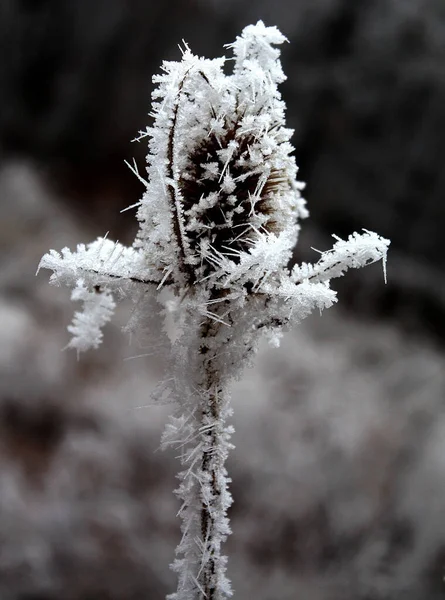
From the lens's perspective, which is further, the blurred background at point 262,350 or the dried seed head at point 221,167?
the blurred background at point 262,350

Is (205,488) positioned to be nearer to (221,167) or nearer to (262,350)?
(221,167)

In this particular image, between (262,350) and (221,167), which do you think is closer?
(221,167)

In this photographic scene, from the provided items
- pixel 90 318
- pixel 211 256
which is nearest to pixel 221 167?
pixel 211 256

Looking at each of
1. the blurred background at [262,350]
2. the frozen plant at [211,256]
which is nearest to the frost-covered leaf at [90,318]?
the frozen plant at [211,256]

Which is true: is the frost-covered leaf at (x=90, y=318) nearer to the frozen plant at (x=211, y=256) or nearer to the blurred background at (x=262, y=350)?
the frozen plant at (x=211, y=256)

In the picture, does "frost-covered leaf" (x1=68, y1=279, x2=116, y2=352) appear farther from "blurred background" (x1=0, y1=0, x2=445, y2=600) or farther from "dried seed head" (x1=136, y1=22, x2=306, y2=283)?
"blurred background" (x1=0, y1=0, x2=445, y2=600)

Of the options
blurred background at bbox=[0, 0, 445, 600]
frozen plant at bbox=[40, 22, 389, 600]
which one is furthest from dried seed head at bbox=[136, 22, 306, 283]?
blurred background at bbox=[0, 0, 445, 600]
